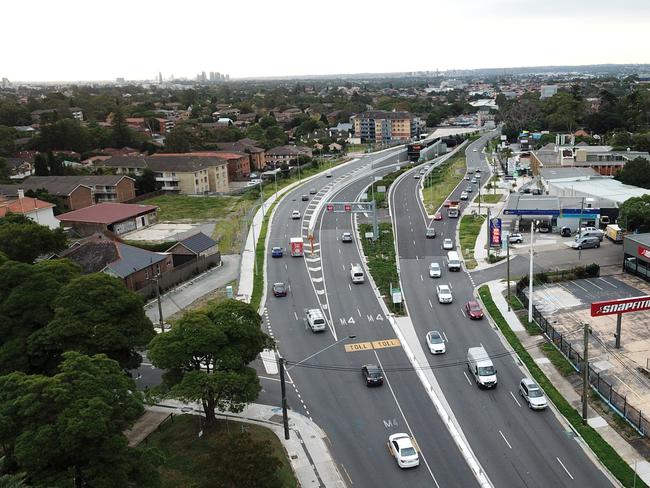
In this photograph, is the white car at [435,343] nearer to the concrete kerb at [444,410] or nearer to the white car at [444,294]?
the concrete kerb at [444,410]

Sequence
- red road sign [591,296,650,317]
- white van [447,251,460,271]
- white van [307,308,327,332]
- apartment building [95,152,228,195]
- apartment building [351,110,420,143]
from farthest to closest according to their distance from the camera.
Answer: apartment building [351,110,420,143] < apartment building [95,152,228,195] < white van [447,251,460,271] < white van [307,308,327,332] < red road sign [591,296,650,317]

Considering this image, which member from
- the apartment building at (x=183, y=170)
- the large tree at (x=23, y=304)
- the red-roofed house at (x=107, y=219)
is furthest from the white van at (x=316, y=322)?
the apartment building at (x=183, y=170)

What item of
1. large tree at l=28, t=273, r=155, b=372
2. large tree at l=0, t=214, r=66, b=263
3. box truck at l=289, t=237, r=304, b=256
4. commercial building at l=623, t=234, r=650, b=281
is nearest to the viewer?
large tree at l=28, t=273, r=155, b=372

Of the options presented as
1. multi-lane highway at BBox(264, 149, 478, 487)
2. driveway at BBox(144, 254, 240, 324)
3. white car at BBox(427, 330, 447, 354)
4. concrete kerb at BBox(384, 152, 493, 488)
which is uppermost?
white car at BBox(427, 330, 447, 354)

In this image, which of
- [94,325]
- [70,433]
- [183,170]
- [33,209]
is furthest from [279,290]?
[183,170]

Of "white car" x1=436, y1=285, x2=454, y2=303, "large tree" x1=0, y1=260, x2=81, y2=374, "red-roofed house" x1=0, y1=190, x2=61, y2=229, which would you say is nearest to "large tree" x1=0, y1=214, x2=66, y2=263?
"large tree" x1=0, y1=260, x2=81, y2=374

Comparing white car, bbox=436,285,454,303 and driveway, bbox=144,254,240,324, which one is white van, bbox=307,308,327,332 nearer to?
white car, bbox=436,285,454,303
